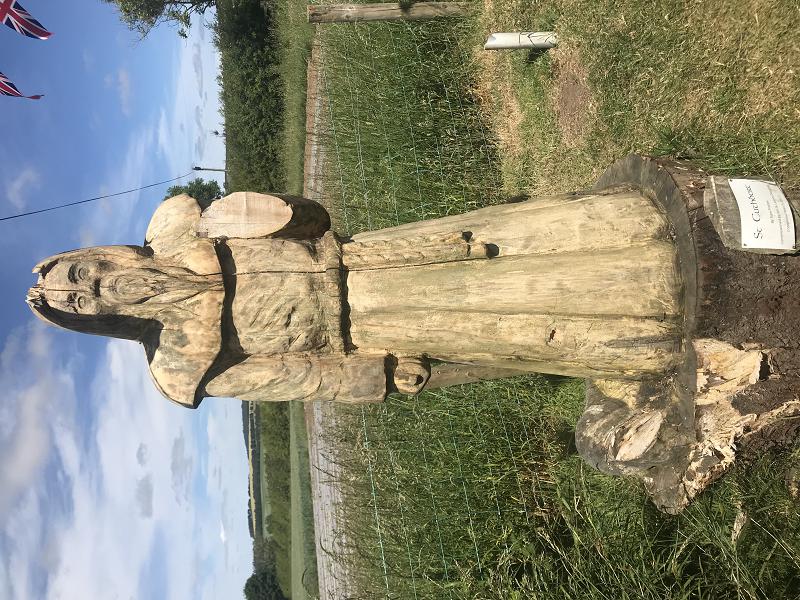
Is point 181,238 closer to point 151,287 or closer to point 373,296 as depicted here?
point 151,287

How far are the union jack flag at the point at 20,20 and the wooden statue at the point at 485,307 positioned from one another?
15.5 ft

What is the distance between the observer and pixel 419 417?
6473 millimetres

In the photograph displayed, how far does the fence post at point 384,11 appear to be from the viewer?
23.7ft

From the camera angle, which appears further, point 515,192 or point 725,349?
point 515,192

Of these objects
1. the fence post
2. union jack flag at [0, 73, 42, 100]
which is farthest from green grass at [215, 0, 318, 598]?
union jack flag at [0, 73, 42, 100]

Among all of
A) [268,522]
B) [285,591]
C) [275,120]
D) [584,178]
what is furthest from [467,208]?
[285,591]

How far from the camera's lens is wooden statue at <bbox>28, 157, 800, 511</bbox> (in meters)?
3.09

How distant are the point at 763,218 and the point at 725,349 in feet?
2.12

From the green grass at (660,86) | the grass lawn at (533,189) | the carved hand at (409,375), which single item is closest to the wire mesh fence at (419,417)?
the grass lawn at (533,189)

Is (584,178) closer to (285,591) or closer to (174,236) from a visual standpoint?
(174,236)

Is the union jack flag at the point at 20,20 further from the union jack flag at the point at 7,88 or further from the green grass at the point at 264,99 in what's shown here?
the green grass at the point at 264,99

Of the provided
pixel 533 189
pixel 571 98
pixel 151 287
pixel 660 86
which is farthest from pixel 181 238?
pixel 533 189

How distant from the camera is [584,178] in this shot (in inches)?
225

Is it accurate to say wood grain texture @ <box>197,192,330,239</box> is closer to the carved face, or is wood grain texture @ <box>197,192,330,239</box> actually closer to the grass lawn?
the carved face
